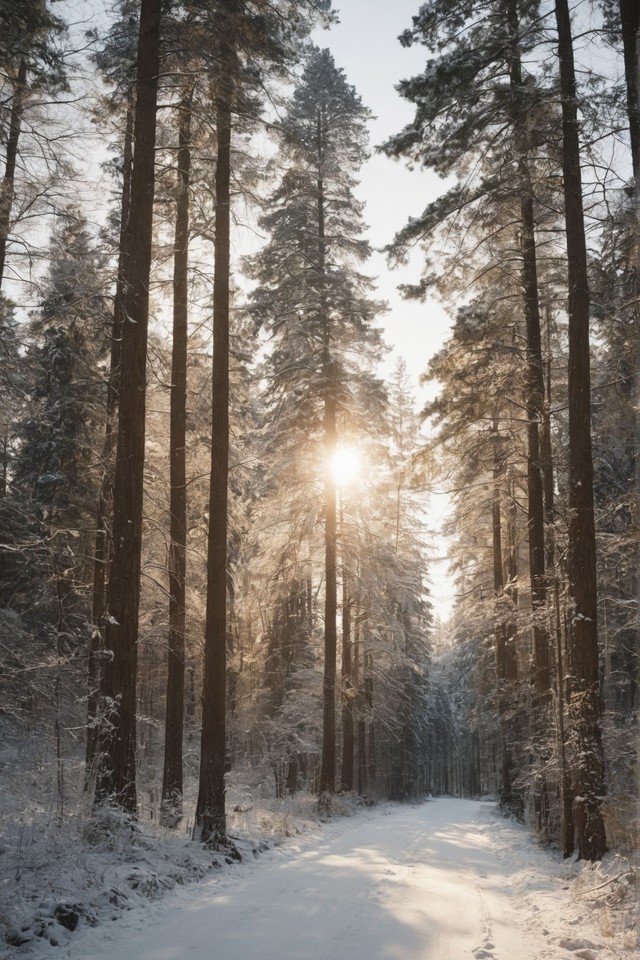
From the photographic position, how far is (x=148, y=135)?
33.1 ft

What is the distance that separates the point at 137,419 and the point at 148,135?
4.53m

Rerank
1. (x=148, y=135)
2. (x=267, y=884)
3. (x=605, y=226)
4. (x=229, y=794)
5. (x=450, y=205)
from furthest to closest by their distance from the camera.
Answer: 1. (x=229, y=794)
2. (x=450, y=205)
3. (x=605, y=226)
4. (x=148, y=135)
5. (x=267, y=884)

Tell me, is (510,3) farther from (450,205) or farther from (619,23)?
(450,205)

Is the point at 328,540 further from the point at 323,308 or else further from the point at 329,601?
the point at 323,308

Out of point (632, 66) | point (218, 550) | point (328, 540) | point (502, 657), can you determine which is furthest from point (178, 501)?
point (502, 657)

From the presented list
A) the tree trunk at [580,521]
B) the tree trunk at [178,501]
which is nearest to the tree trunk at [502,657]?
the tree trunk at [580,521]

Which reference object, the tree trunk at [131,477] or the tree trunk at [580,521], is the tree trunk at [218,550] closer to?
the tree trunk at [131,477]

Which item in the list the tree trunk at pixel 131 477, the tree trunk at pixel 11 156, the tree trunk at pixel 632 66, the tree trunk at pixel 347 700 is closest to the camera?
the tree trunk at pixel 131 477

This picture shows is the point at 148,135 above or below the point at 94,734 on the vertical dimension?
above

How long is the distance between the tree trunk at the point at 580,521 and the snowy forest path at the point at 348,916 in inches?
A: 49.2

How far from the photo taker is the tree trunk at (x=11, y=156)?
9.67 metres

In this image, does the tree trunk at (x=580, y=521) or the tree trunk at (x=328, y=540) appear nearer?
the tree trunk at (x=580, y=521)

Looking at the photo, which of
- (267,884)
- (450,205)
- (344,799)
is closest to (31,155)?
(450,205)

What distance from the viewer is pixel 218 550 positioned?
456 inches
